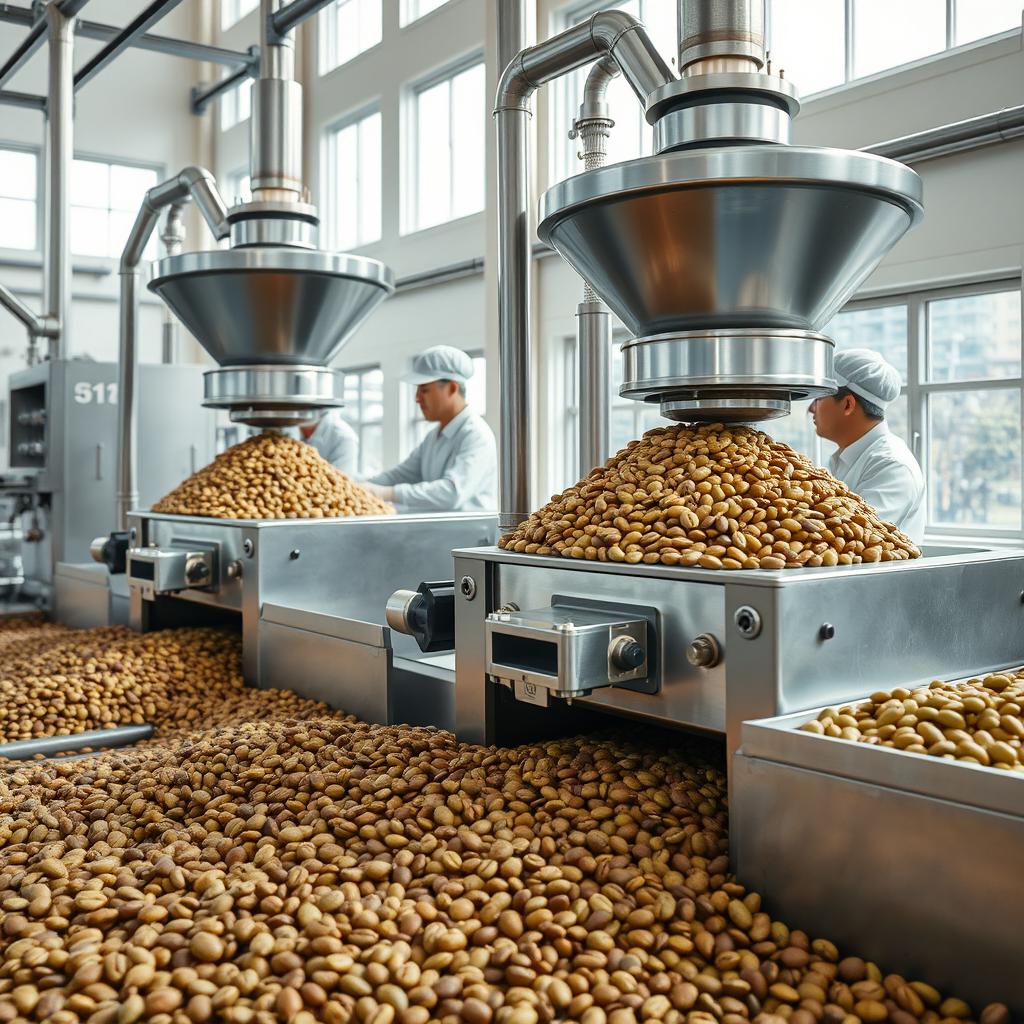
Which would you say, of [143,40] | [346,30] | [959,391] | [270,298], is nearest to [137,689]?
[270,298]

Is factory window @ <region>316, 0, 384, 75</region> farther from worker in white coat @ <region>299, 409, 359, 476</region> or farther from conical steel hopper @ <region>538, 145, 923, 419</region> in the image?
conical steel hopper @ <region>538, 145, 923, 419</region>

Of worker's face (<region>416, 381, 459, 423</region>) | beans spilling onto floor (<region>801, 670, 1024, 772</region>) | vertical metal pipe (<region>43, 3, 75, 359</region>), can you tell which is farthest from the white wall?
beans spilling onto floor (<region>801, 670, 1024, 772</region>)

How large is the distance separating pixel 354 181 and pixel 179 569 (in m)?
6.87

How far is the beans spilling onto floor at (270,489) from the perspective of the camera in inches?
97.7

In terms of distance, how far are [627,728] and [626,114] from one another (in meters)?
5.41

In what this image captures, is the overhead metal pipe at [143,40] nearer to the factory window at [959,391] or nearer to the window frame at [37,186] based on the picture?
the window frame at [37,186]

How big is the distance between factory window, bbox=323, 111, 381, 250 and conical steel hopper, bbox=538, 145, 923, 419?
23.6 feet

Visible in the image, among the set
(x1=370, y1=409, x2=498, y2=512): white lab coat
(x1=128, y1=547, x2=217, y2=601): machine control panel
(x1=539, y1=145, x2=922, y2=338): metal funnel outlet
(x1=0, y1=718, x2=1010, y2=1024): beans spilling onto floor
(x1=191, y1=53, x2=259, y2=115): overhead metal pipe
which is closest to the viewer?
(x1=0, y1=718, x2=1010, y2=1024): beans spilling onto floor

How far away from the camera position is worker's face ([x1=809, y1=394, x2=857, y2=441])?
2977 millimetres

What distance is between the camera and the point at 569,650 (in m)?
1.25

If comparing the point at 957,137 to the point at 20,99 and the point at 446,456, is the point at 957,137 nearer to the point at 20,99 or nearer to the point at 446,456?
the point at 446,456

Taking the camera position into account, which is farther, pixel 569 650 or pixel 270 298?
pixel 270 298

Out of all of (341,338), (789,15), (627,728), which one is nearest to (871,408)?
(341,338)

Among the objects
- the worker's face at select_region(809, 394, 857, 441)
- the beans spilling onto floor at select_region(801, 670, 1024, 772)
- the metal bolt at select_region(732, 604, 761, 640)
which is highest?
the worker's face at select_region(809, 394, 857, 441)
